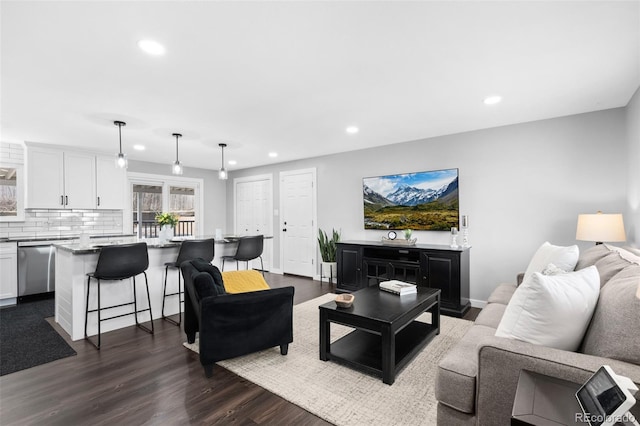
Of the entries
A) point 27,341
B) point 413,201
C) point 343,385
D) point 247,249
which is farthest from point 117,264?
point 413,201

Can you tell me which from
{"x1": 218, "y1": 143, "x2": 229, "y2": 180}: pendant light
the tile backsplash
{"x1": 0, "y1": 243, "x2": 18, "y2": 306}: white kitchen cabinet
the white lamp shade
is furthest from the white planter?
{"x1": 0, "y1": 243, "x2": 18, "y2": 306}: white kitchen cabinet

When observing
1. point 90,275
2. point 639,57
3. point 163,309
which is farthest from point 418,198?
point 90,275

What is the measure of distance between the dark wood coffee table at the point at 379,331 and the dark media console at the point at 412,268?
28.5 inches

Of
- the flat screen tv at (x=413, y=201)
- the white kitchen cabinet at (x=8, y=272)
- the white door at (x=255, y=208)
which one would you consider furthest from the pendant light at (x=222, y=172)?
the white kitchen cabinet at (x=8, y=272)

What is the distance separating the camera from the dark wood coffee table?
2.21 m

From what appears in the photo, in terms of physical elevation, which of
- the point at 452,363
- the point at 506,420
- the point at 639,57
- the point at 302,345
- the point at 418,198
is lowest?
the point at 302,345

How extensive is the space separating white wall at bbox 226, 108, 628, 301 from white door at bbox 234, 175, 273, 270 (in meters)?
3.00

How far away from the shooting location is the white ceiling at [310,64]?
1.72 metres

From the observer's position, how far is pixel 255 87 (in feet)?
8.84

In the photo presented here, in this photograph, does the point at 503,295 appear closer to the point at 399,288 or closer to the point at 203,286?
the point at 399,288

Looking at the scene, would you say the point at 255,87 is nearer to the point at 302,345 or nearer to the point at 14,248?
the point at 302,345

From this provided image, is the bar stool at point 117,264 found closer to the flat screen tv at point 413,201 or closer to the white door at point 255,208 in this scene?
the flat screen tv at point 413,201

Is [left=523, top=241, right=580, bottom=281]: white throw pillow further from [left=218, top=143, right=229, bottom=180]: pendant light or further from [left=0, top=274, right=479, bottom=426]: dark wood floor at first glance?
[left=218, top=143, right=229, bottom=180]: pendant light

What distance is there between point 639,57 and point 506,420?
2.68m
